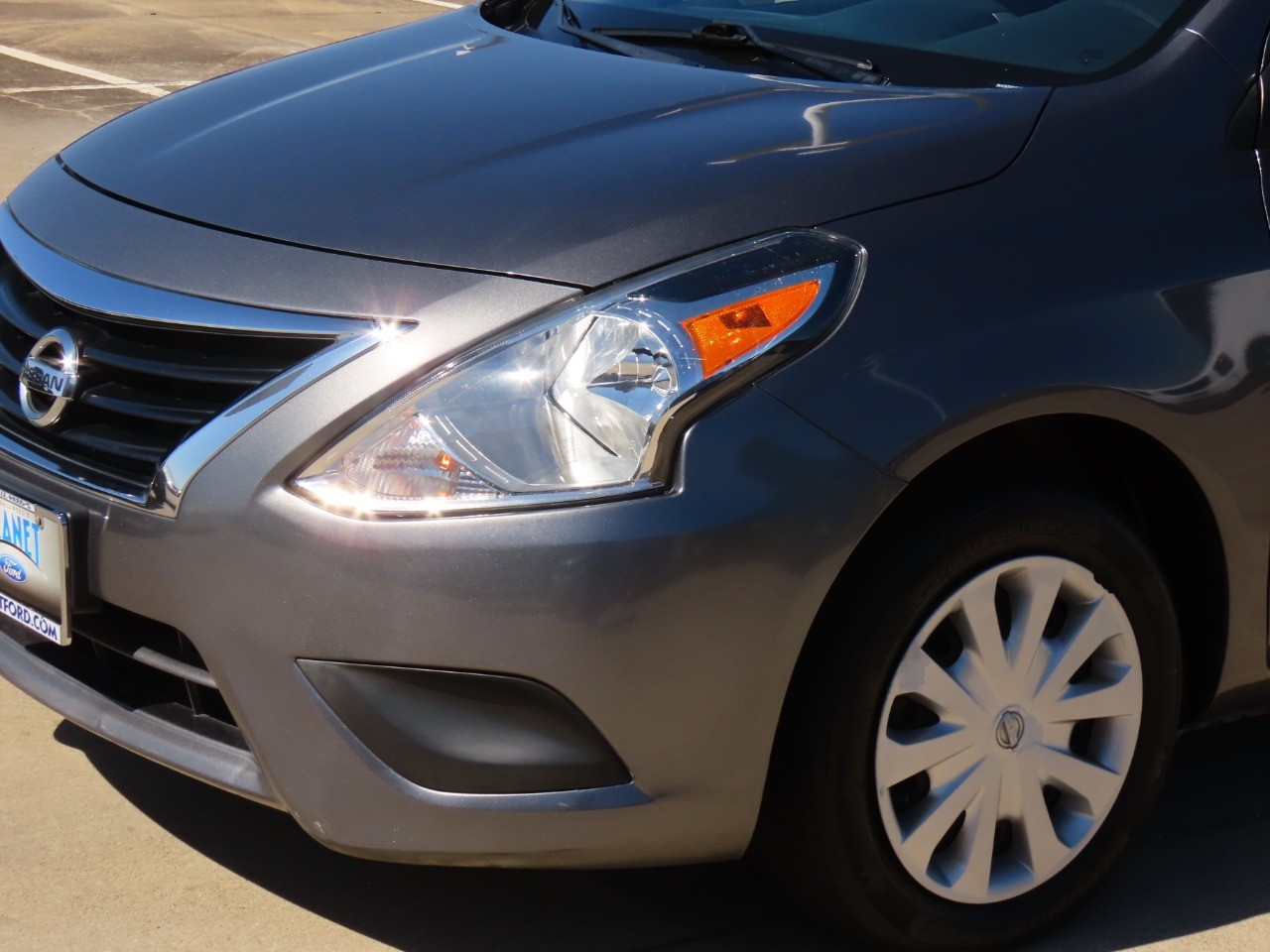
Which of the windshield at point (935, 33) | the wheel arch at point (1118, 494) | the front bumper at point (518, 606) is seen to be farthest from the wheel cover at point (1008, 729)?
the windshield at point (935, 33)

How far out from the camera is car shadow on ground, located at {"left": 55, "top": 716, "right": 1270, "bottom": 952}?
2.49m

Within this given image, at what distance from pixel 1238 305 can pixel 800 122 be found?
654 millimetres

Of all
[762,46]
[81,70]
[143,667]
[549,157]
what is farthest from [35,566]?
[81,70]

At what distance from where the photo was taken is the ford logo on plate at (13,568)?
2330 millimetres

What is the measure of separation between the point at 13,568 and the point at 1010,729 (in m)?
1.38

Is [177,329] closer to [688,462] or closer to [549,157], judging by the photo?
[549,157]

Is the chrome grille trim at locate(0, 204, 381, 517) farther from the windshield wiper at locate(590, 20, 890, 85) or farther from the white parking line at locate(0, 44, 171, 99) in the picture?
the white parking line at locate(0, 44, 171, 99)

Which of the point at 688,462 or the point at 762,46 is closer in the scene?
the point at 688,462

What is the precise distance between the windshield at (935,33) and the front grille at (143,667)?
1.30 m

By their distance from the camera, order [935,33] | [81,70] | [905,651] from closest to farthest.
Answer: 1. [905,651]
2. [935,33]
3. [81,70]

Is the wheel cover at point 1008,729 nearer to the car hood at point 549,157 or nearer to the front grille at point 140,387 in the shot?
the car hood at point 549,157

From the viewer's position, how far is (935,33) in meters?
2.78

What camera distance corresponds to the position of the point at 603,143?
2.39 metres

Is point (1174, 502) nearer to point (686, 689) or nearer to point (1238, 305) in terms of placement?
point (1238, 305)
